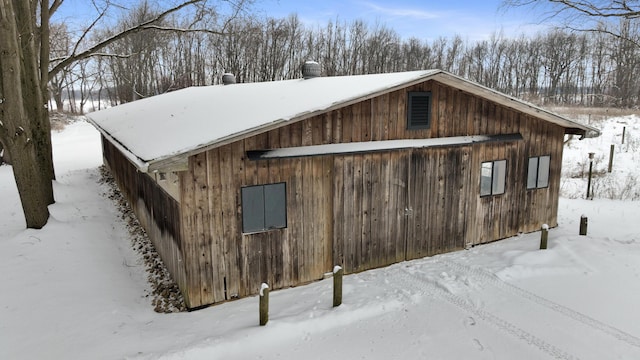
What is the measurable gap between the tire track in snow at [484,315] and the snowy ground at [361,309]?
2 centimetres

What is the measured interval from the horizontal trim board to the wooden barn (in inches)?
1.0

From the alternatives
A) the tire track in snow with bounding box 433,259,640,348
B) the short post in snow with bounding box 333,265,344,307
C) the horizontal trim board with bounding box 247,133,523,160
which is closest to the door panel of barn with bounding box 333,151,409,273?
the horizontal trim board with bounding box 247,133,523,160

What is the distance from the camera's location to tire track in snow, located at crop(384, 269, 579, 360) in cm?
631

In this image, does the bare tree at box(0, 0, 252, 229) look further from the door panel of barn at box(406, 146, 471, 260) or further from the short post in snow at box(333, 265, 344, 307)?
the door panel of barn at box(406, 146, 471, 260)

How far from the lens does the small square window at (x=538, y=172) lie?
1149 cm

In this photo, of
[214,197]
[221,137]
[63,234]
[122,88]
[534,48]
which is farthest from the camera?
[534,48]

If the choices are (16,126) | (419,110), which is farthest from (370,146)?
(16,126)

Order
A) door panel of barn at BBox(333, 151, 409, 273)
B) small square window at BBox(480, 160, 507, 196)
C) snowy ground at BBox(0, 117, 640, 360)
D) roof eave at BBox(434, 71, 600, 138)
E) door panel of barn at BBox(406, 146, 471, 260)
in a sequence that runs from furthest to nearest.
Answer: small square window at BBox(480, 160, 507, 196), door panel of barn at BBox(406, 146, 471, 260), roof eave at BBox(434, 71, 600, 138), door panel of barn at BBox(333, 151, 409, 273), snowy ground at BBox(0, 117, 640, 360)

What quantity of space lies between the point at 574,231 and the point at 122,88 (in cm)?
4993

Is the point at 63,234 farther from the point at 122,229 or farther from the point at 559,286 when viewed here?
the point at 559,286

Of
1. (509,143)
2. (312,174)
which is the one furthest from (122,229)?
(509,143)

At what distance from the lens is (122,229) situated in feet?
39.7

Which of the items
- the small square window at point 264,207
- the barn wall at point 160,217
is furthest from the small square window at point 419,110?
the barn wall at point 160,217

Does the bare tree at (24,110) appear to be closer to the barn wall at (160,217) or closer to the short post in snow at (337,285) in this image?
the barn wall at (160,217)
